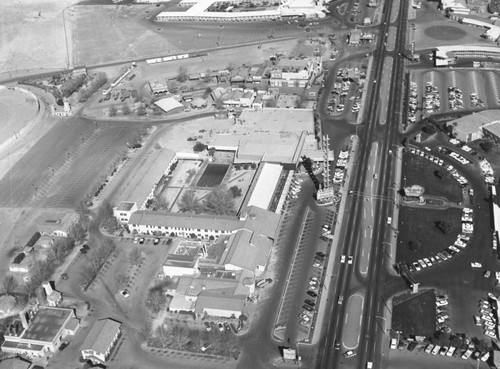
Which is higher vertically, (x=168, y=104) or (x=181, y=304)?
(x=168, y=104)

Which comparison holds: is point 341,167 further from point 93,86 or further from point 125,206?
point 93,86

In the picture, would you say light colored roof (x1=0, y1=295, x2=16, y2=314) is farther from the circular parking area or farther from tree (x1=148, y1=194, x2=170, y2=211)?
the circular parking area

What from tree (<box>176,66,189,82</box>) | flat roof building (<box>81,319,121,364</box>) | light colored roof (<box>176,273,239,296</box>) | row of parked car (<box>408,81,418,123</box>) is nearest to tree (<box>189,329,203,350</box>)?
light colored roof (<box>176,273,239,296</box>)

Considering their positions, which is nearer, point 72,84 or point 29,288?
point 29,288

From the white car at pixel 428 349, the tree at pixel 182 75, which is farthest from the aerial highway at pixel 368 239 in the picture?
the tree at pixel 182 75

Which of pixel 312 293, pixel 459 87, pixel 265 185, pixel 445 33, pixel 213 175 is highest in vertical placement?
pixel 445 33

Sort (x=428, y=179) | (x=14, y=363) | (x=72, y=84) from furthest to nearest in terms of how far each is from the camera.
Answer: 1. (x=72, y=84)
2. (x=428, y=179)
3. (x=14, y=363)

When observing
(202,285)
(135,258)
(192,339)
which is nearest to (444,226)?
(202,285)

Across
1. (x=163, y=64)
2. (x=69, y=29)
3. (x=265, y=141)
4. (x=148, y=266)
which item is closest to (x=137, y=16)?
(x=69, y=29)
